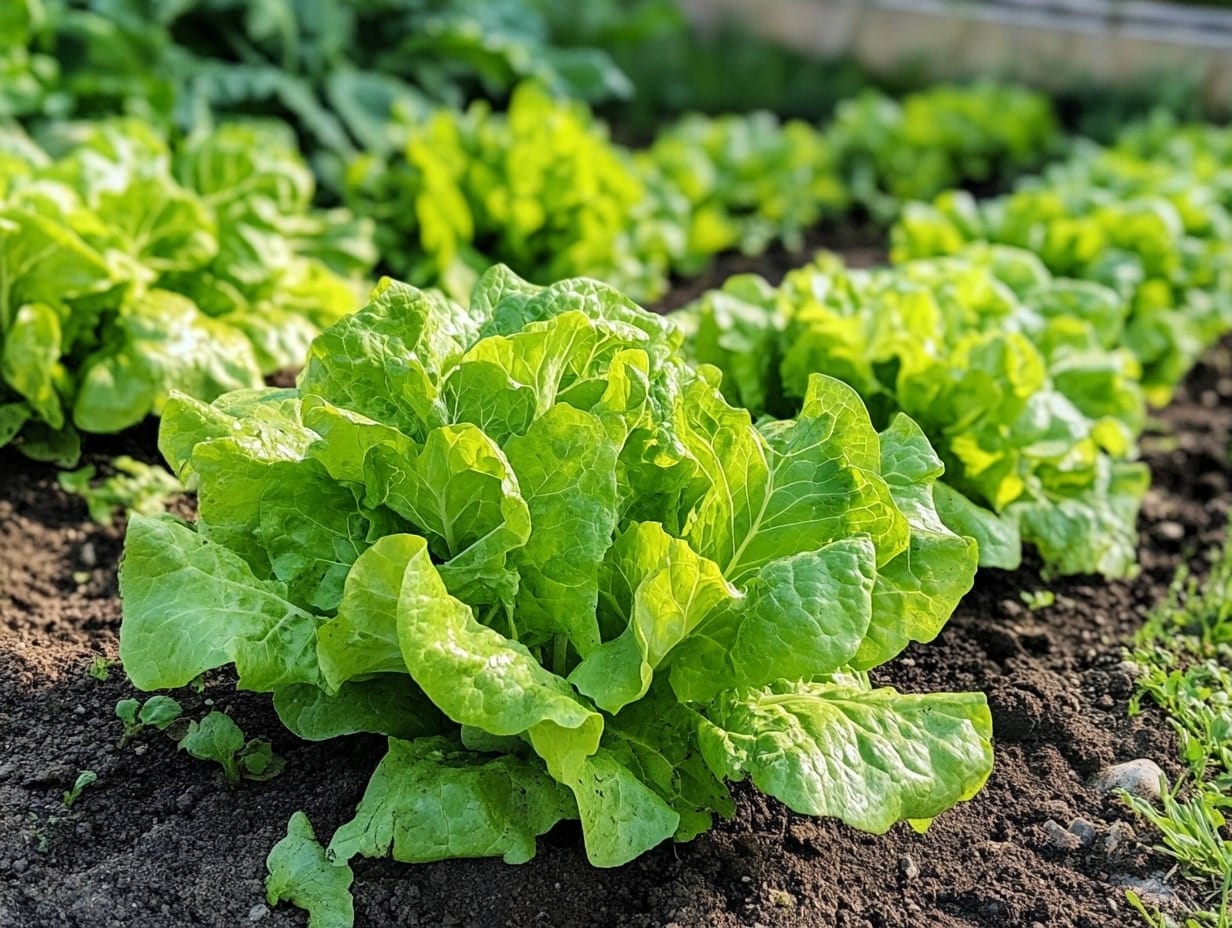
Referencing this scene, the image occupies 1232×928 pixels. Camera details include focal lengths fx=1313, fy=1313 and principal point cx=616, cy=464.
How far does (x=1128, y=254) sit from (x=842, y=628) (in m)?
3.44

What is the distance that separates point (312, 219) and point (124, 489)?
5.21ft

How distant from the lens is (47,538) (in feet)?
12.2

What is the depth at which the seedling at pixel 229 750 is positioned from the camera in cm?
280

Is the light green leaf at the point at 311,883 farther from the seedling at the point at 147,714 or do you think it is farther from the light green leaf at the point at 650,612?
the light green leaf at the point at 650,612

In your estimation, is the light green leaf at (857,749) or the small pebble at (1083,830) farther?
the small pebble at (1083,830)

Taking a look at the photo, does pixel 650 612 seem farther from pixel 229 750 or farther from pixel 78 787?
pixel 78 787

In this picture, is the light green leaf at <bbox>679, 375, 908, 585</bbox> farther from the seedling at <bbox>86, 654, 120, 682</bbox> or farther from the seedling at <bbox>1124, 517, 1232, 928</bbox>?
the seedling at <bbox>86, 654, 120, 682</bbox>

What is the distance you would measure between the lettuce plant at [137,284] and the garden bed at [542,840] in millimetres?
705

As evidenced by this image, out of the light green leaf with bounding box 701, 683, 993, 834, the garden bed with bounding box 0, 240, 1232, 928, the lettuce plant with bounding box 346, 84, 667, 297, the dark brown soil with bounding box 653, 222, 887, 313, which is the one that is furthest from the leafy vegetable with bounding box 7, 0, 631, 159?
the light green leaf with bounding box 701, 683, 993, 834

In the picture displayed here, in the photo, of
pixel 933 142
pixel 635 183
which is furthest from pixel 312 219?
pixel 933 142

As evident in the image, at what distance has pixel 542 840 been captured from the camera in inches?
108

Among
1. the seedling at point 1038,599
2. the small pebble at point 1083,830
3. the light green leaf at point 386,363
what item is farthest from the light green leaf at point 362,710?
the seedling at point 1038,599

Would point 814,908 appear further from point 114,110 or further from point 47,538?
point 114,110

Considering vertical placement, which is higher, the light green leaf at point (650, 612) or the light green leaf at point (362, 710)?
the light green leaf at point (650, 612)
